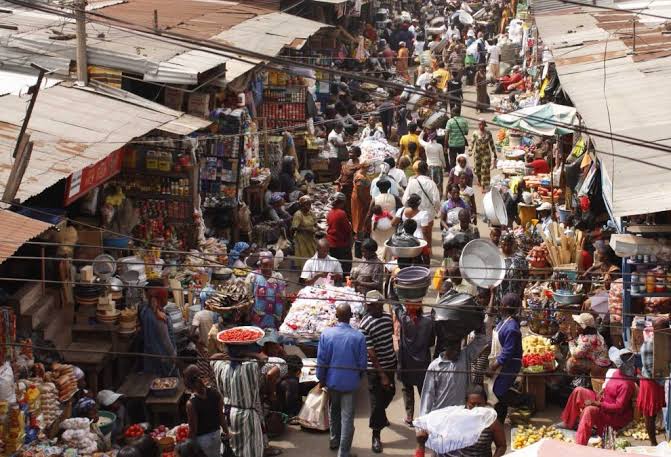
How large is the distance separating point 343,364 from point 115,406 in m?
2.27

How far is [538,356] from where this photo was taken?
12039 mm

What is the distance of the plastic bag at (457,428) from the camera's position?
9.02m

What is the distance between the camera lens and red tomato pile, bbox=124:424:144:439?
1080 cm

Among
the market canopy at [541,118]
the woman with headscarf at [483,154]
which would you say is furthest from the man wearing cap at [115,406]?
the woman with headscarf at [483,154]

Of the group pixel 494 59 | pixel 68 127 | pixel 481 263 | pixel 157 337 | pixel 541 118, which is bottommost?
pixel 157 337

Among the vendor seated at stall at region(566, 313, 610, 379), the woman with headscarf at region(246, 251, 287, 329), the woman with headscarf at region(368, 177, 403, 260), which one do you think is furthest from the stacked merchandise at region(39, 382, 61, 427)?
the woman with headscarf at region(368, 177, 403, 260)

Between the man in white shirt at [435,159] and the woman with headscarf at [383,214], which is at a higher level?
the man in white shirt at [435,159]

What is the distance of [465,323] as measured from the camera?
36.7 feet

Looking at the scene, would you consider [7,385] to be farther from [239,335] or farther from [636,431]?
[636,431]

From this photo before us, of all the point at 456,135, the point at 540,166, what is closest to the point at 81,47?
the point at 456,135

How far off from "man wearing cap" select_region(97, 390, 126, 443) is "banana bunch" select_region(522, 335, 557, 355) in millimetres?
4108

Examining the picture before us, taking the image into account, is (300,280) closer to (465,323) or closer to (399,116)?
(465,323)

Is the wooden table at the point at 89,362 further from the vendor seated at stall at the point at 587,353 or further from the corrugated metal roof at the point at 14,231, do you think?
the vendor seated at stall at the point at 587,353

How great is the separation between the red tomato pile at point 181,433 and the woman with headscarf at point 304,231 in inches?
174
